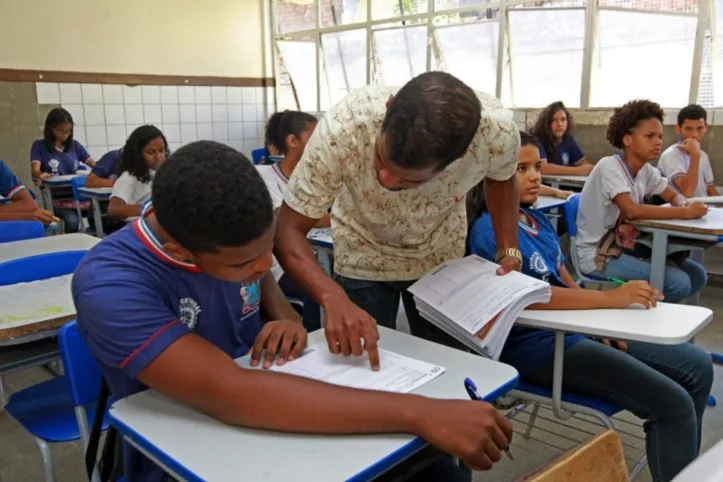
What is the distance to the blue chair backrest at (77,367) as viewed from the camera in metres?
1.28

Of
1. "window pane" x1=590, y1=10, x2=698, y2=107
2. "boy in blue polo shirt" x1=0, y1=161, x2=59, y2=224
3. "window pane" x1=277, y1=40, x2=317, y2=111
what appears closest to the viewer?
A: "boy in blue polo shirt" x1=0, y1=161, x2=59, y2=224

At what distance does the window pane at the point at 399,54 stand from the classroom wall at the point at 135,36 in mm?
1557

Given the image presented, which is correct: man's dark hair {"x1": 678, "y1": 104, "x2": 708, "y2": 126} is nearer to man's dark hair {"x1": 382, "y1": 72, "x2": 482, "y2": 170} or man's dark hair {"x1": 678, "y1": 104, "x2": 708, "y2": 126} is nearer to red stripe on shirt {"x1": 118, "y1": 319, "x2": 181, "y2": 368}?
man's dark hair {"x1": 382, "y1": 72, "x2": 482, "y2": 170}

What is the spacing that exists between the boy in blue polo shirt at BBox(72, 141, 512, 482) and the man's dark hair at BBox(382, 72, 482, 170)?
338 millimetres

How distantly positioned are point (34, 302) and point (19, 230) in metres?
1.12

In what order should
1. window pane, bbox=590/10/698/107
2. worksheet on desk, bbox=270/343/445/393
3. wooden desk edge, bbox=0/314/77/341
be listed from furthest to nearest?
window pane, bbox=590/10/698/107, wooden desk edge, bbox=0/314/77/341, worksheet on desk, bbox=270/343/445/393

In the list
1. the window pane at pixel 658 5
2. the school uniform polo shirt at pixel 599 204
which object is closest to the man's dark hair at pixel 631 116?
the school uniform polo shirt at pixel 599 204

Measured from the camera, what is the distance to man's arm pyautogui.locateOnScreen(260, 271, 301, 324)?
1.29 m

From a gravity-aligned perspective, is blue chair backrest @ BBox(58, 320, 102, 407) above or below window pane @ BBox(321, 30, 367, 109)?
below

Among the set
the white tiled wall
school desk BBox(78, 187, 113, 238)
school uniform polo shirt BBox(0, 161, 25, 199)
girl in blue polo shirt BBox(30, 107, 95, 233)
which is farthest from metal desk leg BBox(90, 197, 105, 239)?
the white tiled wall

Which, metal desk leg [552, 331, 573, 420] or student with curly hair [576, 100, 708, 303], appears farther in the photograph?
student with curly hair [576, 100, 708, 303]

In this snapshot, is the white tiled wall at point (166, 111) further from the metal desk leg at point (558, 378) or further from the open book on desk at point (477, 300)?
the metal desk leg at point (558, 378)

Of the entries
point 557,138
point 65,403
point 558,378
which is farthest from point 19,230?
point 557,138

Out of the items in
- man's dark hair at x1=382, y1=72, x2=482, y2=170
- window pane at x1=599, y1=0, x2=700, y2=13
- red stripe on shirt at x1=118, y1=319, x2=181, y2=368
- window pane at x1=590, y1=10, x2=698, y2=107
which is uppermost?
window pane at x1=599, y1=0, x2=700, y2=13
